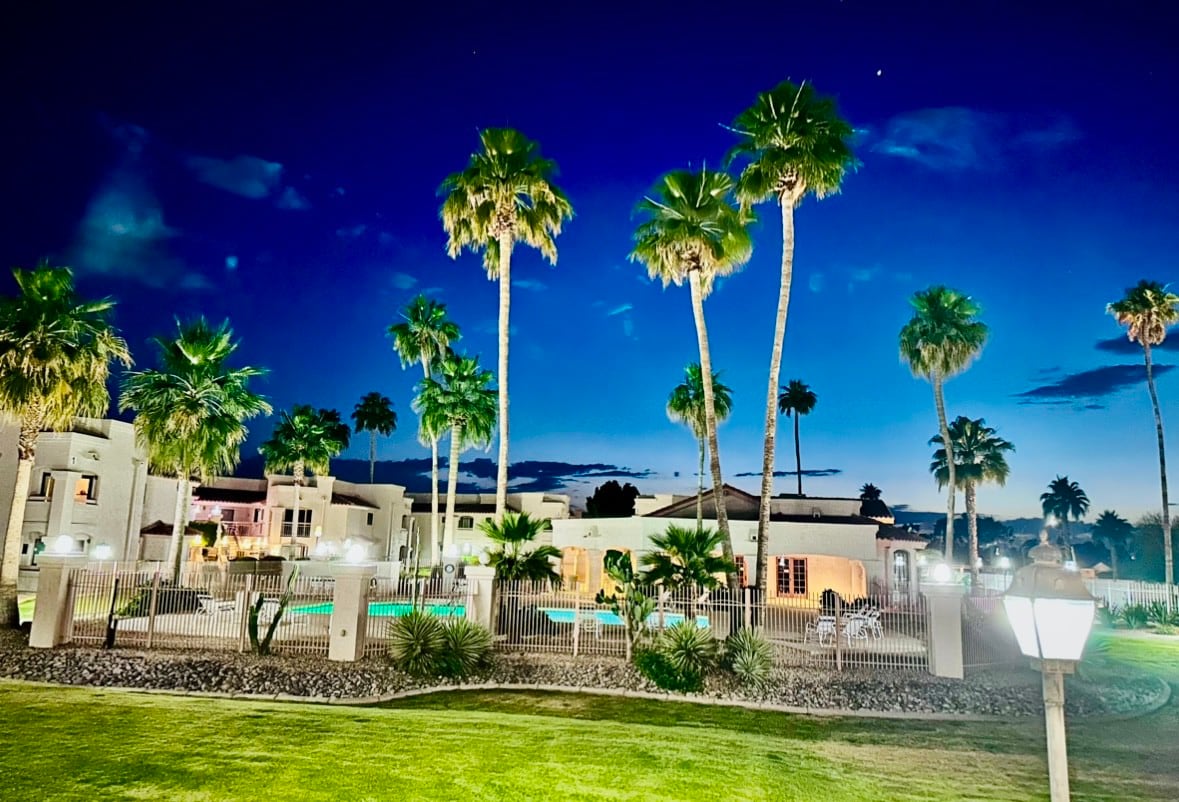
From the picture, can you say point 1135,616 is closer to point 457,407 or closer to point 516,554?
point 516,554

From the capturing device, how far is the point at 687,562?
1678 centimetres

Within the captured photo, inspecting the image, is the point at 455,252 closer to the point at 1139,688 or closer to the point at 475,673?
the point at 475,673

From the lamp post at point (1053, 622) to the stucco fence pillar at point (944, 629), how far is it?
422 inches

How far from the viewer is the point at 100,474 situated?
3138 centimetres

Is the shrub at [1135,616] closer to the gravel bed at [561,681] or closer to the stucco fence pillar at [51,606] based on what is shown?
the gravel bed at [561,681]

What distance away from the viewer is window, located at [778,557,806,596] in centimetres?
2995

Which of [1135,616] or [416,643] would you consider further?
[1135,616]

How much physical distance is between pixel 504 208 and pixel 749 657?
15.1 metres

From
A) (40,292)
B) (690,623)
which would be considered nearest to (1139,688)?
(690,623)

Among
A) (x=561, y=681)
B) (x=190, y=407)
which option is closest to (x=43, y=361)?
(x=190, y=407)

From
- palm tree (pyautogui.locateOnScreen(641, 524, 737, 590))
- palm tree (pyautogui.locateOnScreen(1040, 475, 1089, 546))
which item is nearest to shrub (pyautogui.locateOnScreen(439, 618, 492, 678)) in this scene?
palm tree (pyautogui.locateOnScreen(641, 524, 737, 590))

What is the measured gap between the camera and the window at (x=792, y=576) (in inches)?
1179

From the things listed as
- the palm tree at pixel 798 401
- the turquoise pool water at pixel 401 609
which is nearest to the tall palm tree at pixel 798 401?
the palm tree at pixel 798 401

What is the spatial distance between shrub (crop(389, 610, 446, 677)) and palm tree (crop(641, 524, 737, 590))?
5022mm
